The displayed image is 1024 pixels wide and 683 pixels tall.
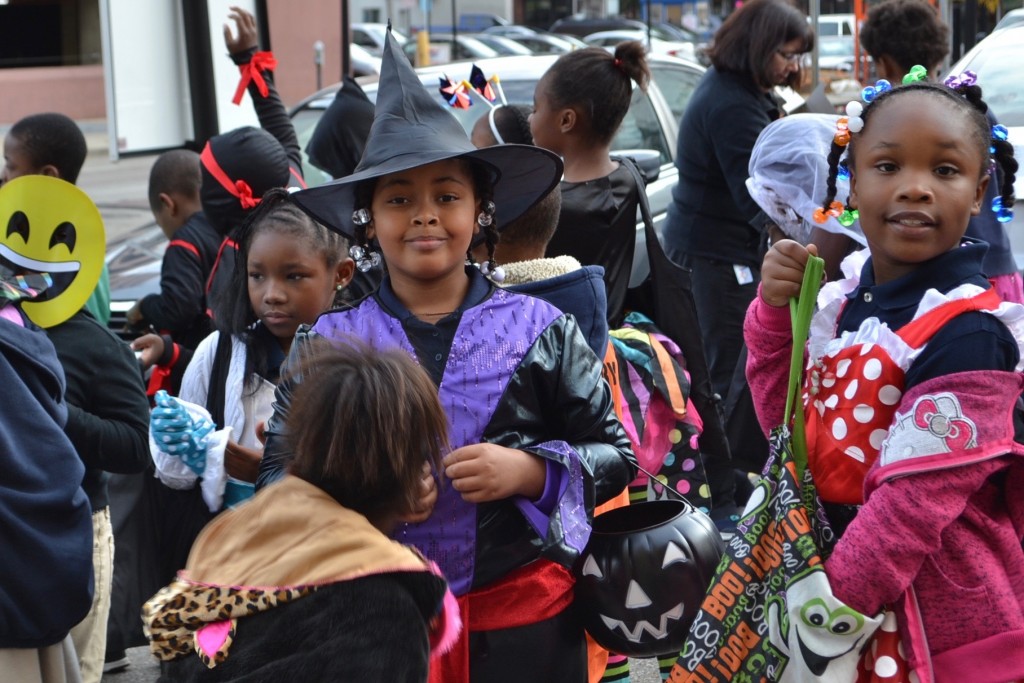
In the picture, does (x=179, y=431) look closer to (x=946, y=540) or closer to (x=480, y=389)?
(x=480, y=389)

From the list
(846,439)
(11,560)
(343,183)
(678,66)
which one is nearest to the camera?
(846,439)

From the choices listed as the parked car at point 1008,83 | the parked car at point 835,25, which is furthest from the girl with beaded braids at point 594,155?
the parked car at point 835,25

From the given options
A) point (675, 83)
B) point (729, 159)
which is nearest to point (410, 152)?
point (729, 159)

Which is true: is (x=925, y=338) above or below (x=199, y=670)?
above

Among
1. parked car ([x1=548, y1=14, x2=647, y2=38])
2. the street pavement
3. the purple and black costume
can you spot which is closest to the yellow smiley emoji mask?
the purple and black costume

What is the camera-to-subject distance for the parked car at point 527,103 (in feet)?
21.4

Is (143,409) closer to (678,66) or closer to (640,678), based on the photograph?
(640,678)

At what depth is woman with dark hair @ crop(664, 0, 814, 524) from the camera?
573 centimetres

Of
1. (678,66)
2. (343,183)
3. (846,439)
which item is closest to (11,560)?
(343,183)

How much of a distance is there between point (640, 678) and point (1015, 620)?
2.49 meters

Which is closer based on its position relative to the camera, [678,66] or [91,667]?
[91,667]

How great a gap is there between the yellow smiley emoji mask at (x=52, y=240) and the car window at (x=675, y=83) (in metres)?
5.37

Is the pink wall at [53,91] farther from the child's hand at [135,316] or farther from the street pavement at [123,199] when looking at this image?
the child's hand at [135,316]

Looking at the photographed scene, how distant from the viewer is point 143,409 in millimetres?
3689
